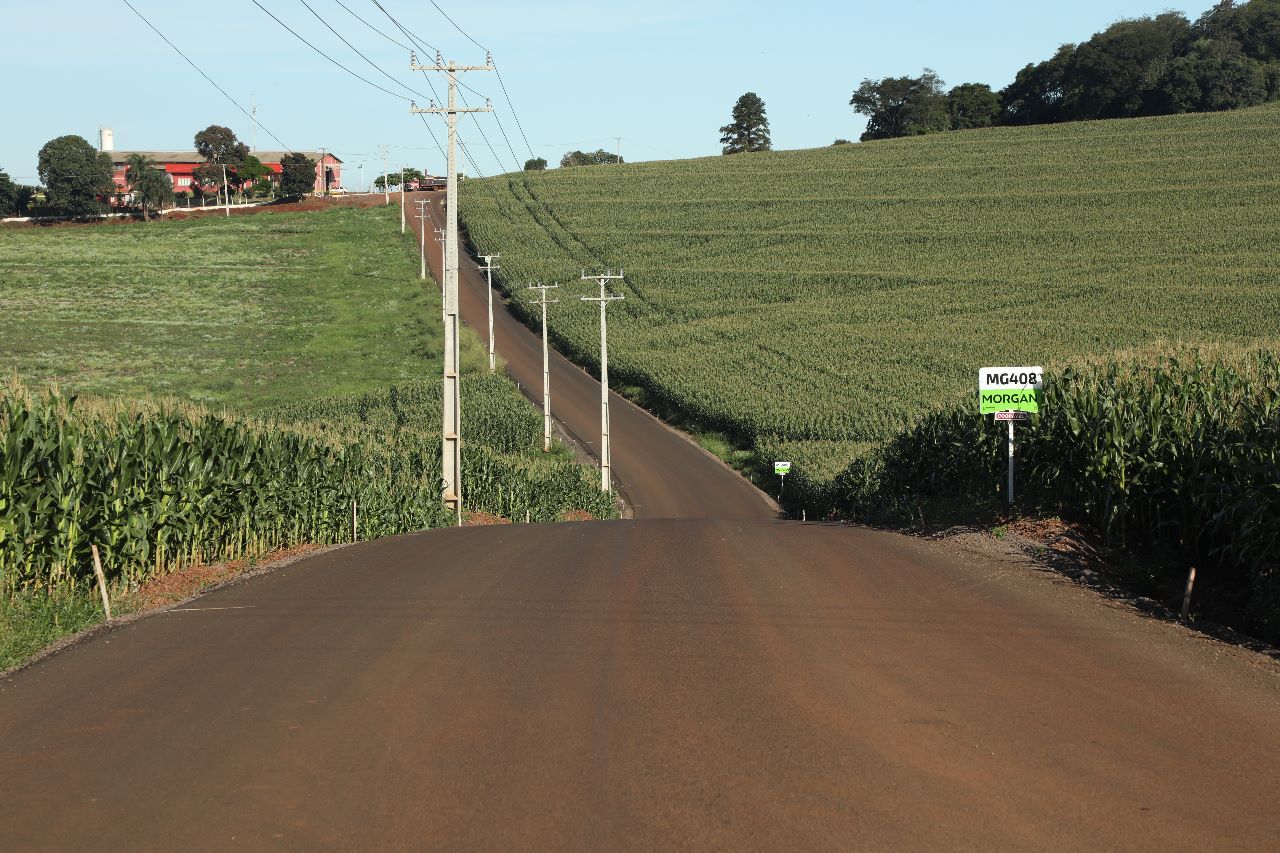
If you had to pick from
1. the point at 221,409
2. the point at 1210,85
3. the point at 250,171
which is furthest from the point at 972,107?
the point at 221,409

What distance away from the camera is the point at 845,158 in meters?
134

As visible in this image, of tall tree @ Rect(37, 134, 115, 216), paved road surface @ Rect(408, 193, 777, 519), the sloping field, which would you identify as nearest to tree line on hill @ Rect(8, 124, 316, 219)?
tall tree @ Rect(37, 134, 115, 216)

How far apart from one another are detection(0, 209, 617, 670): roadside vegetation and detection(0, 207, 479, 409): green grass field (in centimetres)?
23

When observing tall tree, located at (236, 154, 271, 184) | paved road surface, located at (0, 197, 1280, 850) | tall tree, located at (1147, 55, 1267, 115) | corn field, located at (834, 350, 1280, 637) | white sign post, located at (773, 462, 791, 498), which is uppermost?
tall tree, located at (1147, 55, 1267, 115)

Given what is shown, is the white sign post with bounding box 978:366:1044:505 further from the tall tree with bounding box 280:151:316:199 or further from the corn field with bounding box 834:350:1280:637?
the tall tree with bounding box 280:151:316:199

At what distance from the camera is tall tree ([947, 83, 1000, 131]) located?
16612cm

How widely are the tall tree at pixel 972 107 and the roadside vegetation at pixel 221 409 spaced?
3363 inches

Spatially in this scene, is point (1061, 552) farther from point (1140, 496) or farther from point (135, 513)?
point (135, 513)

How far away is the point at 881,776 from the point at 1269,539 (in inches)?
269

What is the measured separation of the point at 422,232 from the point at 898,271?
40917mm

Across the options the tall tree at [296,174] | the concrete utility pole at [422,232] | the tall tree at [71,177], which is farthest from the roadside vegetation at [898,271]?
the tall tree at [71,177]

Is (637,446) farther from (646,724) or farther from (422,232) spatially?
(646,724)

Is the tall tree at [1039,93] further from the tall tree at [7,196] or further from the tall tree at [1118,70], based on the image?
the tall tree at [7,196]

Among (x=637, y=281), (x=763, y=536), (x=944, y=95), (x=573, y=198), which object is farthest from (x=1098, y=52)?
(x=763, y=536)
